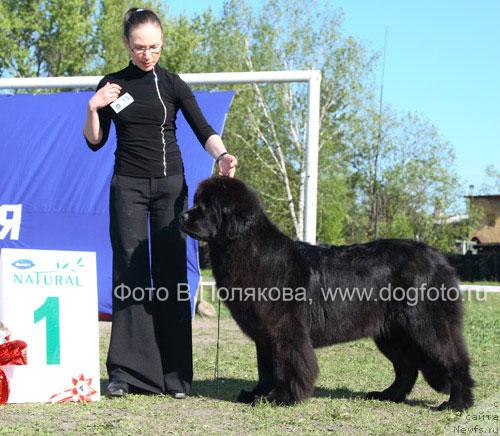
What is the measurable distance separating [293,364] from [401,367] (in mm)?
796

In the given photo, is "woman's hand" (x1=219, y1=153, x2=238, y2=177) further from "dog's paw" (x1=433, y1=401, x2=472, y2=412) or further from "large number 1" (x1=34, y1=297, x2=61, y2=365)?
"dog's paw" (x1=433, y1=401, x2=472, y2=412)

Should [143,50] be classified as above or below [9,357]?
above

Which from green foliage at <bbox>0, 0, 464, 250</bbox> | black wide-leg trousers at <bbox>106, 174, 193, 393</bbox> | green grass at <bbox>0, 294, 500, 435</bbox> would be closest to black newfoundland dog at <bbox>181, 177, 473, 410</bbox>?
green grass at <bbox>0, 294, 500, 435</bbox>

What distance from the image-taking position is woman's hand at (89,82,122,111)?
3.98m

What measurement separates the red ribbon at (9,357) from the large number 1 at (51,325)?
140 millimetres

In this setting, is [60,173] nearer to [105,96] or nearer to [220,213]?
[105,96]

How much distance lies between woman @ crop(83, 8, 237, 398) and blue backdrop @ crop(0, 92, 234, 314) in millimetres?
2893

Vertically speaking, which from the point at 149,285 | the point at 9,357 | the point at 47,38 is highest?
the point at 47,38

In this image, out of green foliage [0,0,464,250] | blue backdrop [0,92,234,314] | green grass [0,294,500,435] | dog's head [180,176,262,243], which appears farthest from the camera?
green foliage [0,0,464,250]

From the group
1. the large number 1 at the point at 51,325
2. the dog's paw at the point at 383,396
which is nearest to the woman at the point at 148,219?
the large number 1 at the point at 51,325

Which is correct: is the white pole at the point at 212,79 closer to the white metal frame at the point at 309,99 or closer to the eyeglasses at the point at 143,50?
the white metal frame at the point at 309,99

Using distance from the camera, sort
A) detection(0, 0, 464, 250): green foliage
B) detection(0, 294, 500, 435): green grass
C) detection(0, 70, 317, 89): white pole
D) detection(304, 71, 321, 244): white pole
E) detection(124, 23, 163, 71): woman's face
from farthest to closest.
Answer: detection(0, 0, 464, 250): green foliage → detection(0, 70, 317, 89): white pole → detection(304, 71, 321, 244): white pole → detection(124, 23, 163, 71): woman's face → detection(0, 294, 500, 435): green grass

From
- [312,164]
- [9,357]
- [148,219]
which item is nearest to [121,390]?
[9,357]

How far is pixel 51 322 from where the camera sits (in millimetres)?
4035
